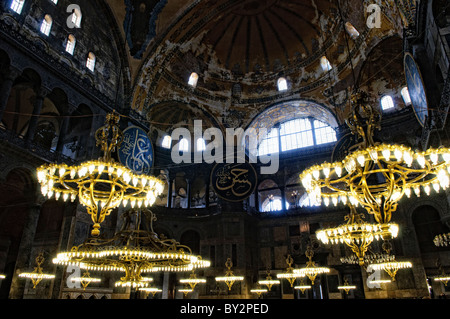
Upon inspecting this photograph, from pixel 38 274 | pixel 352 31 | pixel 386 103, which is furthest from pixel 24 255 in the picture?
pixel 386 103

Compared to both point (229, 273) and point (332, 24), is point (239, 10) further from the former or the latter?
point (229, 273)

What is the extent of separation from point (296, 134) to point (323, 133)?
5.26 feet

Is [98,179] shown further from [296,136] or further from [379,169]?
[296,136]

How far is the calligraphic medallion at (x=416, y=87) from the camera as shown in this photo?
791 centimetres

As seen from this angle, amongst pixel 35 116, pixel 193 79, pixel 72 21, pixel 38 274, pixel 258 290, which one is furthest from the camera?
pixel 193 79

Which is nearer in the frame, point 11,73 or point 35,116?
point 11,73

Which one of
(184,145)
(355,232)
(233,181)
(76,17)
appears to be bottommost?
(355,232)

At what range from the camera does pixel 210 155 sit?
58.6 feet

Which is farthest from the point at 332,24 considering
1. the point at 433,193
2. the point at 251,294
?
the point at 251,294

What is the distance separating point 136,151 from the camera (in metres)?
12.7

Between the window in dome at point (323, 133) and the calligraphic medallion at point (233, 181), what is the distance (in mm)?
5465

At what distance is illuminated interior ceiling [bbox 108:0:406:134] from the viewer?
14.1 m
